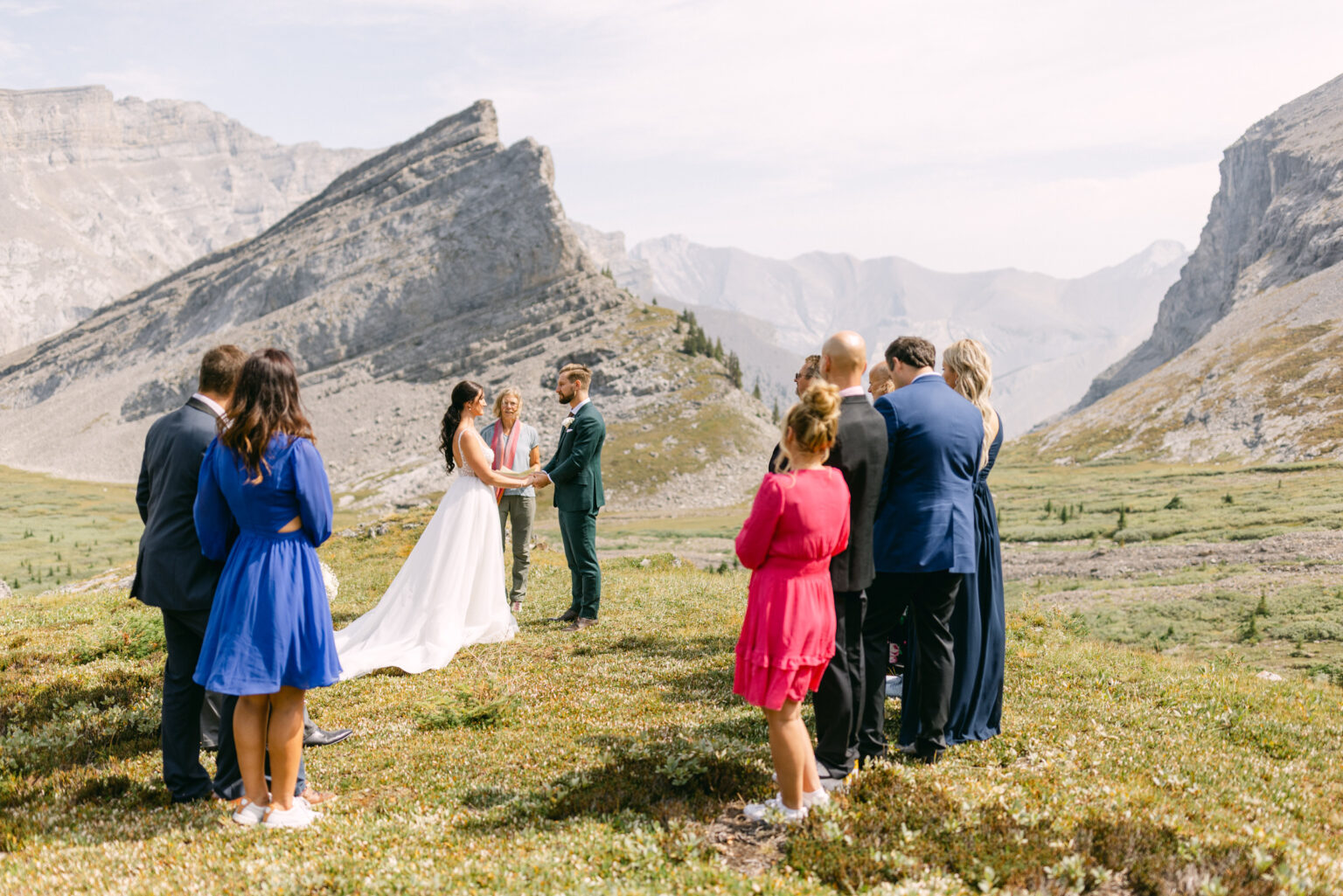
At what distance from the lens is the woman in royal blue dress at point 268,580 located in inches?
262

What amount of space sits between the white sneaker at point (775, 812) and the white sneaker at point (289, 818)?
3.77 m

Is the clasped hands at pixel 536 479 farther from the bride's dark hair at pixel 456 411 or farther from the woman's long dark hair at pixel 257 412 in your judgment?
the woman's long dark hair at pixel 257 412

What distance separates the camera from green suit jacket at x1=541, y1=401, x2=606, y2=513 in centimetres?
1438

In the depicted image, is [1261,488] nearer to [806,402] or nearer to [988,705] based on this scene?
[988,705]

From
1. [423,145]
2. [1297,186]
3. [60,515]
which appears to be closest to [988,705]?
[60,515]

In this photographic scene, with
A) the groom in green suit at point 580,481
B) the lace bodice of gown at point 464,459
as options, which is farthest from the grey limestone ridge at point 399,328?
the lace bodice of gown at point 464,459

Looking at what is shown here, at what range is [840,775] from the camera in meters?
7.40

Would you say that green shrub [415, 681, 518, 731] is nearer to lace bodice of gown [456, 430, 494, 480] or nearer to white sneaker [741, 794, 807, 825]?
white sneaker [741, 794, 807, 825]

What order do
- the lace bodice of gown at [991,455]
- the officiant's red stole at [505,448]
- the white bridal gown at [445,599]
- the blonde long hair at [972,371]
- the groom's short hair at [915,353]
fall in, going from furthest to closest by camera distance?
the officiant's red stole at [505,448], the white bridal gown at [445,599], the lace bodice of gown at [991,455], the blonde long hair at [972,371], the groom's short hair at [915,353]

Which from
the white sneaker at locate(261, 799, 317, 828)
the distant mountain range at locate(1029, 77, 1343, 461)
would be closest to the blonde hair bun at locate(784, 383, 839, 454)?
the white sneaker at locate(261, 799, 317, 828)

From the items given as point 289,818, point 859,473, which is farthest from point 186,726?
point 859,473

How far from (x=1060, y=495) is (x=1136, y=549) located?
3296 cm

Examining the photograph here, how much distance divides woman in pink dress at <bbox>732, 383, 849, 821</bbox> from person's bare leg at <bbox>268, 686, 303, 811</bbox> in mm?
3844

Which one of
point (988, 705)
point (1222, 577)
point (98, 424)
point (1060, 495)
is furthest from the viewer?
point (98, 424)
